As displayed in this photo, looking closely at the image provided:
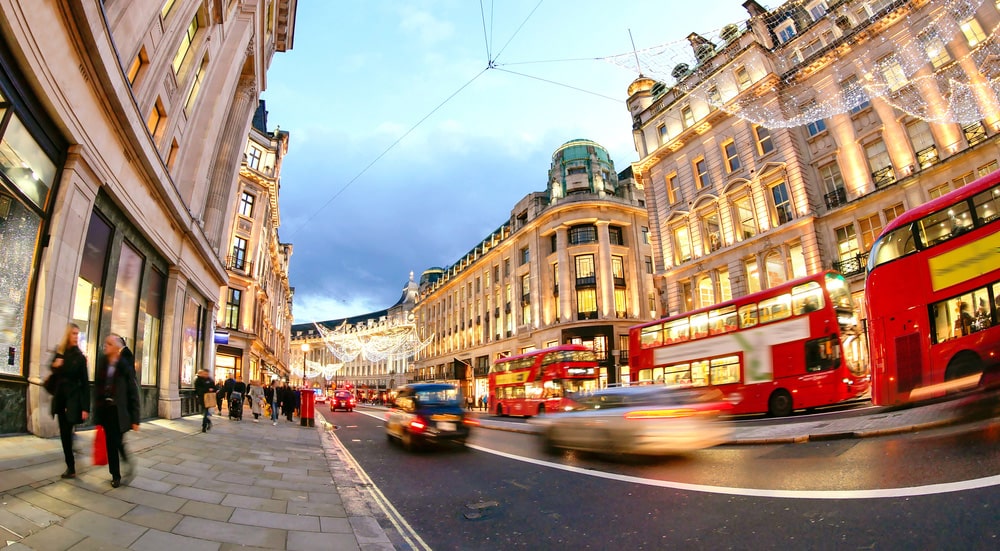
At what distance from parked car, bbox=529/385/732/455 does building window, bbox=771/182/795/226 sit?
67.0 feet

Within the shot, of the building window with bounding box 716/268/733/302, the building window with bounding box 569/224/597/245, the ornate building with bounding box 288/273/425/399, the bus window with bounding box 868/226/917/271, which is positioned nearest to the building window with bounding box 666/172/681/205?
the building window with bounding box 716/268/733/302

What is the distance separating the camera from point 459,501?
18.8 ft

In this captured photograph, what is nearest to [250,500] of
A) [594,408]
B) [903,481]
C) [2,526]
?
[2,526]

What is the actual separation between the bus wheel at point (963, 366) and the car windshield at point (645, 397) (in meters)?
4.31

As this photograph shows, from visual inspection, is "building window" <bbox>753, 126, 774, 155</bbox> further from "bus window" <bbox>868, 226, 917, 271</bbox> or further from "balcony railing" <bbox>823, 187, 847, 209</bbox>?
"bus window" <bbox>868, 226, 917, 271</bbox>

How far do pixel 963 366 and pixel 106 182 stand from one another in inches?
669

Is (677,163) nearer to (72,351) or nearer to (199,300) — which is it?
(199,300)

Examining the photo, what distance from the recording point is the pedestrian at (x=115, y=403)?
16.1 ft

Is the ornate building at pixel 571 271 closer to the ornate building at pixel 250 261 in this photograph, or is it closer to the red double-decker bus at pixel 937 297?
the ornate building at pixel 250 261

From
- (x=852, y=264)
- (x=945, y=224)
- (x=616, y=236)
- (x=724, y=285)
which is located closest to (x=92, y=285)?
(x=945, y=224)

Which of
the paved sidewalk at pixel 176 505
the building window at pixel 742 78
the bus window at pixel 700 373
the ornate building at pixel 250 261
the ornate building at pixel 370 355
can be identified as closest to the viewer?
the paved sidewalk at pixel 176 505

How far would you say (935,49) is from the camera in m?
19.3

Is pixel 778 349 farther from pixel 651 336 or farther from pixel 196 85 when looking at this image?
pixel 196 85

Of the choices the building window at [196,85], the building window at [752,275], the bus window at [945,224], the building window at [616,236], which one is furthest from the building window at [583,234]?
the bus window at [945,224]
